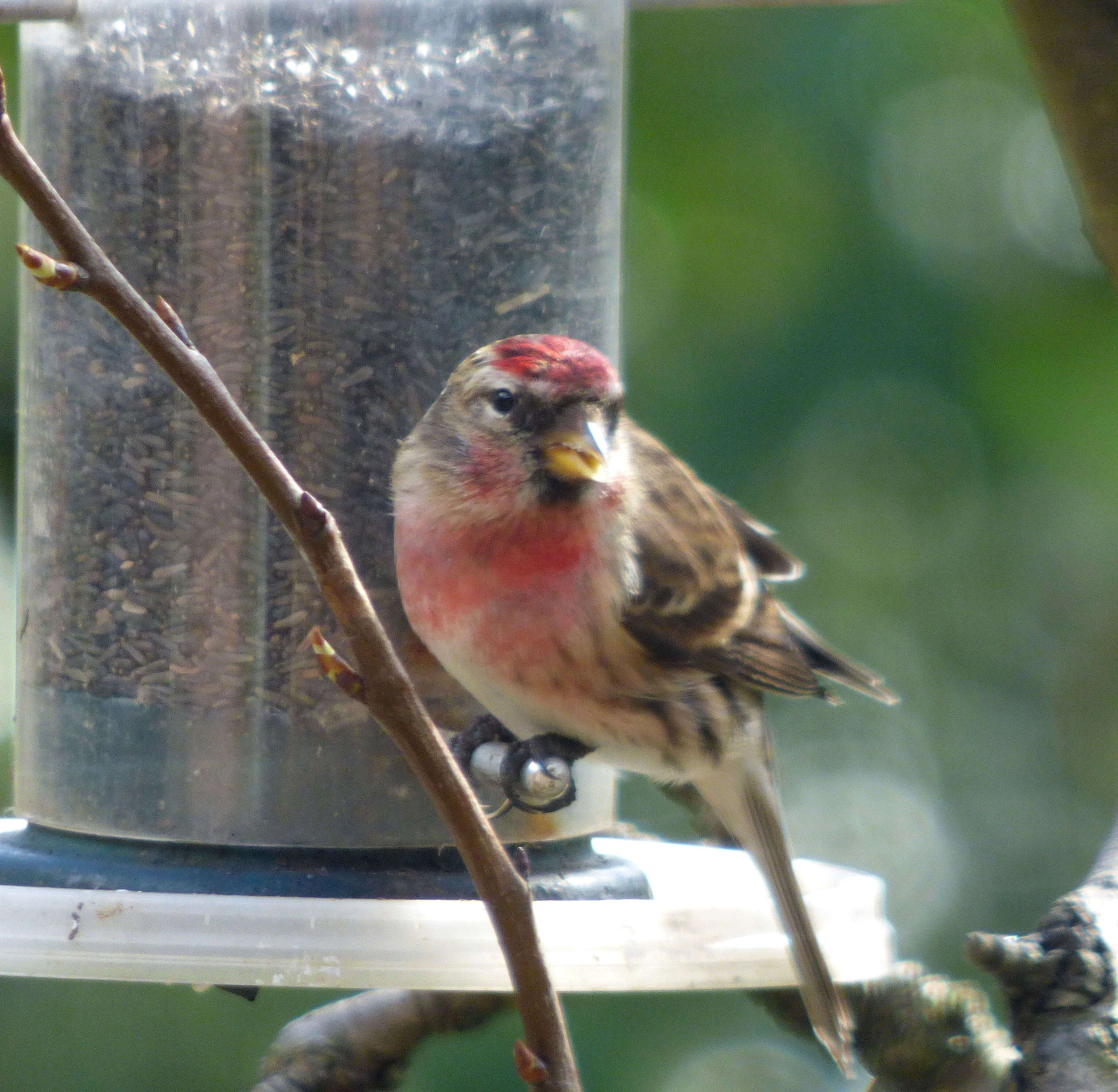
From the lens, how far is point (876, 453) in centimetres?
514

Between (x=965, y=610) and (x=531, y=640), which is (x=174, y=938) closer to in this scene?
(x=531, y=640)

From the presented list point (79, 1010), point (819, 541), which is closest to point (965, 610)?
point (819, 541)

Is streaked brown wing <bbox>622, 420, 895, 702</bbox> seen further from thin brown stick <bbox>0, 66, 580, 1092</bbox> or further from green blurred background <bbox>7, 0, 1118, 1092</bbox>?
green blurred background <bbox>7, 0, 1118, 1092</bbox>

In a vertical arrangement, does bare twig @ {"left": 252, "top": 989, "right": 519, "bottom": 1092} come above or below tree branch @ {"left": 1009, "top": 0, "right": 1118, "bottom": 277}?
below

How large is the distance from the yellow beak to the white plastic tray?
2.07 feet

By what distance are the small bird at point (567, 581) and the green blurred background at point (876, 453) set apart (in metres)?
1.97

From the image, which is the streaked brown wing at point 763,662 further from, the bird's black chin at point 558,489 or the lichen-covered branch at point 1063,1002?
the lichen-covered branch at point 1063,1002

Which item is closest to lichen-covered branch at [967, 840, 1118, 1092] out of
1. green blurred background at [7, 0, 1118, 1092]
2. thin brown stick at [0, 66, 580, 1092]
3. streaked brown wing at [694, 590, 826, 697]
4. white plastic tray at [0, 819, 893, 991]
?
white plastic tray at [0, 819, 893, 991]

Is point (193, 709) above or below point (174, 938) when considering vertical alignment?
above

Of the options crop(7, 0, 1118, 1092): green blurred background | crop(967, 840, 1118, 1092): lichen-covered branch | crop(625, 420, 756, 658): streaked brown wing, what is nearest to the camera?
crop(967, 840, 1118, 1092): lichen-covered branch

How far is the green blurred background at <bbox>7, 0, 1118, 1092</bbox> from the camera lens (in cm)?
489

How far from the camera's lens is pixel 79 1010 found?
491cm

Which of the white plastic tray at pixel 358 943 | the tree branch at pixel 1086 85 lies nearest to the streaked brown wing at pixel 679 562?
the white plastic tray at pixel 358 943

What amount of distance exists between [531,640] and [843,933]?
628 millimetres
